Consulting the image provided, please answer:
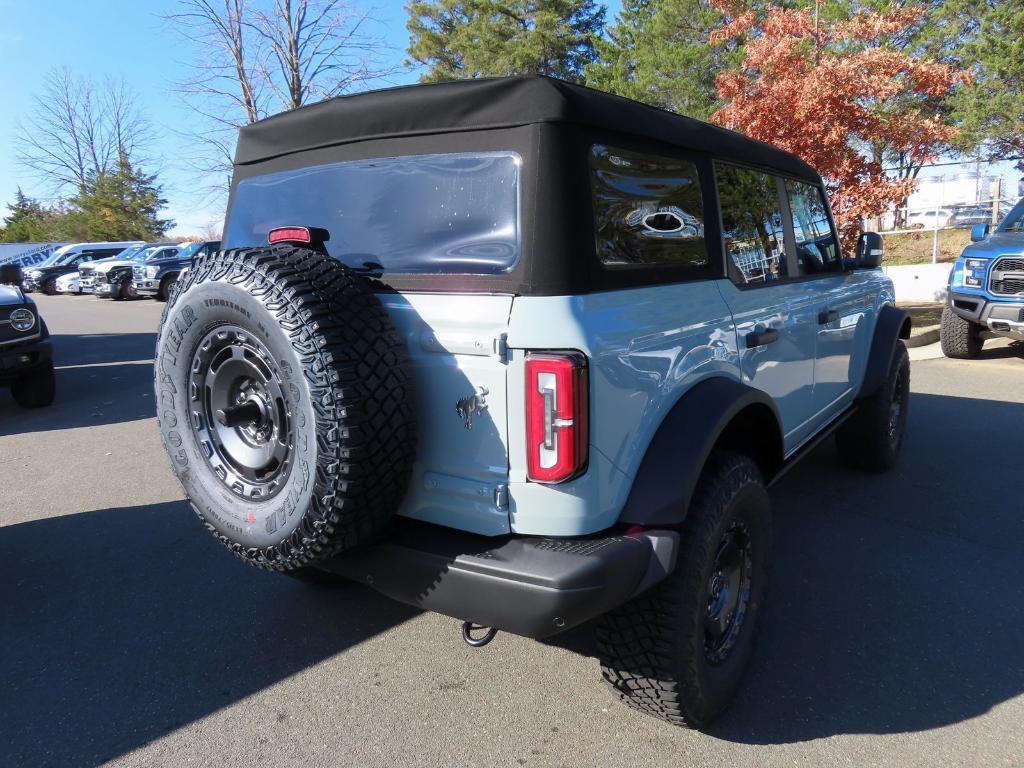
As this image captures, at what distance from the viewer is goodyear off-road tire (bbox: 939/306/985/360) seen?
330 inches

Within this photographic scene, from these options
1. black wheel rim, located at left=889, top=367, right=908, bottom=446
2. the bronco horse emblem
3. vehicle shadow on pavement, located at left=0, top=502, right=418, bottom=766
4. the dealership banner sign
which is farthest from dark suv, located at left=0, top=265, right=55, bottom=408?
the dealership banner sign

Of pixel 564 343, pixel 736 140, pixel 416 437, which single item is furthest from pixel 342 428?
pixel 736 140

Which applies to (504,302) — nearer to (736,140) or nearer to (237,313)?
(237,313)

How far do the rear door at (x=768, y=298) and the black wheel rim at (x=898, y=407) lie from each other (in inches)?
61.4

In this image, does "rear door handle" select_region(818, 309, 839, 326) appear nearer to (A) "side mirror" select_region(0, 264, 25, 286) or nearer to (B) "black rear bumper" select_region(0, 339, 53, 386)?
(A) "side mirror" select_region(0, 264, 25, 286)

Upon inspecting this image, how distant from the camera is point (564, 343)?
1907mm

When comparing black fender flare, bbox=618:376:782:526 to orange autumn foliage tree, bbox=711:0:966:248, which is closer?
black fender flare, bbox=618:376:782:526

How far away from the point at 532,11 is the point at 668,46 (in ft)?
21.9

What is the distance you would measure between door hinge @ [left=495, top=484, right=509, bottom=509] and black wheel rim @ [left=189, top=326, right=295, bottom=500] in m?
0.60

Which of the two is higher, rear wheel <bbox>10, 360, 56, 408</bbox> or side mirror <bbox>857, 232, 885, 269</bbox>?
side mirror <bbox>857, 232, 885, 269</bbox>

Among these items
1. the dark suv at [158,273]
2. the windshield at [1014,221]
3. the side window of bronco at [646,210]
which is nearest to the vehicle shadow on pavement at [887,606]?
the side window of bronco at [646,210]

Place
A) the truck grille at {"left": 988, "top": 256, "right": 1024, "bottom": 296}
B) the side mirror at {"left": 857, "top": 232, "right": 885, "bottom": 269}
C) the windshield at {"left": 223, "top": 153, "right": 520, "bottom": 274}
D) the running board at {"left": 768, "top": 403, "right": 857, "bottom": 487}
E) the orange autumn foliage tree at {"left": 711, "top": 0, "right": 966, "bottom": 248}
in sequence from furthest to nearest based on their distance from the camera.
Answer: the orange autumn foliage tree at {"left": 711, "top": 0, "right": 966, "bottom": 248} → the truck grille at {"left": 988, "top": 256, "right": 1024, "bottom": 296} → the side mirror at {"left": 857, "top": 232, "right": 885, "bottom": 269} → the running board at {"left": 768, "top": 403, "right": 857, "bottom": 487} → the windshield at {"left": 223, "top": 153, "right": 520, "bottom": 274}

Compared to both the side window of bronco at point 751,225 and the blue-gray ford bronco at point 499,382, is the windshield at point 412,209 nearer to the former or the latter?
the blue-gray ford bronco at point 499,382

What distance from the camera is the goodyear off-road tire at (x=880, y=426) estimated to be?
14.7 ft
